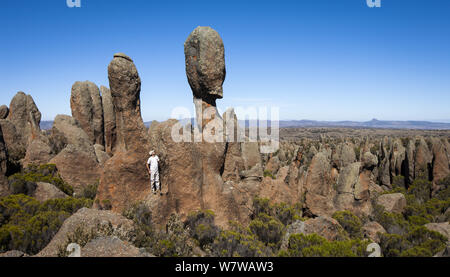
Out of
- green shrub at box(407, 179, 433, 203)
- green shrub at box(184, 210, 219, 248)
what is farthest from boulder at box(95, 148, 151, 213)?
green shrub at box(407, 179, 433, 203)

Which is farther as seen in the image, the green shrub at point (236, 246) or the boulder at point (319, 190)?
the boulder at point (319, 190)

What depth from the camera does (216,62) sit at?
27.9ft

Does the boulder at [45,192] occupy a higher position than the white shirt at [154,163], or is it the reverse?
the white shirt at [154,163]

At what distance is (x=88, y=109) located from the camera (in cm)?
1962

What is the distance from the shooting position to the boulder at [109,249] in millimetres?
4852

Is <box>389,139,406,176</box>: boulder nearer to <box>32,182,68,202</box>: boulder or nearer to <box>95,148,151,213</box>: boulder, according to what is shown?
<box>95,148,151,213</box>: boulder

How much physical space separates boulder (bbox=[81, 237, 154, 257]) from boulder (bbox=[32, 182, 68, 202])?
5.50 metres

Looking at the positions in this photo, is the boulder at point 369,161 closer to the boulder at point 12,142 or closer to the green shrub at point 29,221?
the green shrub at point 29,221

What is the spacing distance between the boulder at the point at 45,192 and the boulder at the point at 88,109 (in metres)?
10.4

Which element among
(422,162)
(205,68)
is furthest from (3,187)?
(422,162)

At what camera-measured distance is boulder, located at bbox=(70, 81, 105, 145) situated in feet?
63.8

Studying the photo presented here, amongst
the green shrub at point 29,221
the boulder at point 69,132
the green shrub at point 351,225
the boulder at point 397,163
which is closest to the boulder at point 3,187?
the green shrub at point 29,221
